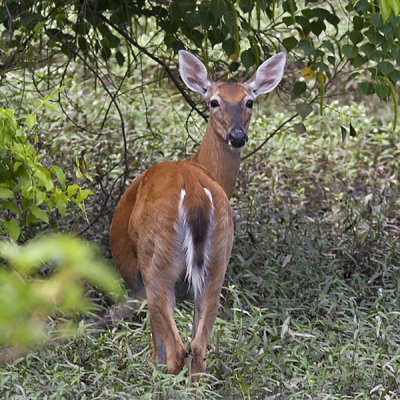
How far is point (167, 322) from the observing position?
346 centimetres

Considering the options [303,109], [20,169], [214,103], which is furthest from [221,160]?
[20,169]

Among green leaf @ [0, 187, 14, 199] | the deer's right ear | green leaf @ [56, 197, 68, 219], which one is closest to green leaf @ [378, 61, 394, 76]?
the deer's right ear

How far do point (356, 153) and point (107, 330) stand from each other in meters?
4.16

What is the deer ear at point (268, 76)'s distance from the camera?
15.8ft

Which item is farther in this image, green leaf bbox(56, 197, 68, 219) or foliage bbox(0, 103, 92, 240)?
green leaf bbox(56, 197, 68, 219)

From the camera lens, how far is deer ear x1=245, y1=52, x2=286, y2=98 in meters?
4.82

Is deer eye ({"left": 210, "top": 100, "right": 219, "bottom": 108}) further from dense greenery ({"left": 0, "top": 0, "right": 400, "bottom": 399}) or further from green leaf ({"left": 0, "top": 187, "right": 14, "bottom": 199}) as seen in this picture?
green leaf ({"left": 0, "top": 187, "right": 14, "bottom": 199})

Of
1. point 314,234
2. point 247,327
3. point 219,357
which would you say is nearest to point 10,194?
point 219,357

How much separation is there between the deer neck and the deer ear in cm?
52

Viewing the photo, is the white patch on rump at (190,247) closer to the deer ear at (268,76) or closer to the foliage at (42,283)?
the deer ear at (268,76)

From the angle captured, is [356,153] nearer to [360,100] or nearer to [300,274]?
[360,100]

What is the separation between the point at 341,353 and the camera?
3971 millimetres

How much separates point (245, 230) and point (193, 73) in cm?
138

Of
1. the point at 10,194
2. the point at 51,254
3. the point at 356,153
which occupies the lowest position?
the point at 356,153
